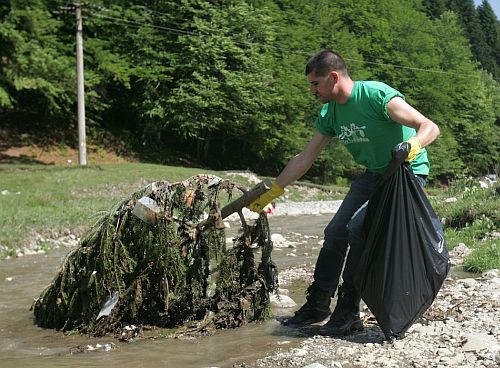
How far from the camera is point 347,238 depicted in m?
5.62

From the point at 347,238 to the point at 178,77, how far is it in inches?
1415

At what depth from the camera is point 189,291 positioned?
6.29 m

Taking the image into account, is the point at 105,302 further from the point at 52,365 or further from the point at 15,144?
the point at 15,144

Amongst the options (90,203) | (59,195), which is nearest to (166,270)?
(90,203)

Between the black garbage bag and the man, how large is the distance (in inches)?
9.0

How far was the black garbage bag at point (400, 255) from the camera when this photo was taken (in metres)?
5.04

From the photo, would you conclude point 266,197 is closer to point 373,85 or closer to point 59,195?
point 373,85

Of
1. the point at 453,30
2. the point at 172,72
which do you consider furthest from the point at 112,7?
the point at 453,30

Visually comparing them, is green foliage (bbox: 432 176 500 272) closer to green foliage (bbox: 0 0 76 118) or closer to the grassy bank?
the grassy bank

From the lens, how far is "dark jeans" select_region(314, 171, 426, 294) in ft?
17.7

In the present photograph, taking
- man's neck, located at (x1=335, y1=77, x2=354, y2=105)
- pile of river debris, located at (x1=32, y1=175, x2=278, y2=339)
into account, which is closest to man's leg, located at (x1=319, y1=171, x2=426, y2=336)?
man's neck, located at (x1=335, y1=77, x2=354, y2=105)

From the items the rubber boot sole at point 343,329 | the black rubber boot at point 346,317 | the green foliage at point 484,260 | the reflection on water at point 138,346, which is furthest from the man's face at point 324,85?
the green foliage at point 484,260

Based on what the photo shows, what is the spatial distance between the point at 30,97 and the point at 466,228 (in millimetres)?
32084

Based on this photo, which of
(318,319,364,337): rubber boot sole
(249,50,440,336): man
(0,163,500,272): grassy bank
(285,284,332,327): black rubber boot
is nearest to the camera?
(249,50,440,336): man
